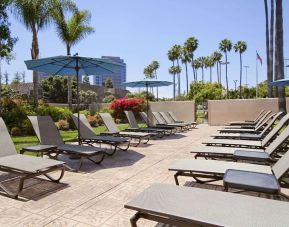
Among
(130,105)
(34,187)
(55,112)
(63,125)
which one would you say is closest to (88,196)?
(34,187)

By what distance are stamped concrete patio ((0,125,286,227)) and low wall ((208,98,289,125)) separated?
13.0 metres

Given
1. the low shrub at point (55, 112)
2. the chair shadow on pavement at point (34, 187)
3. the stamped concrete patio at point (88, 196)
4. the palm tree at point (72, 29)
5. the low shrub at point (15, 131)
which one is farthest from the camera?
the palm tree at point (72, 29)

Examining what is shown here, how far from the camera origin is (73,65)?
9.47 metres

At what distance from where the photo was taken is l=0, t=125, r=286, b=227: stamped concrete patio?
3855 mm

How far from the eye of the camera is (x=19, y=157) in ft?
18.2

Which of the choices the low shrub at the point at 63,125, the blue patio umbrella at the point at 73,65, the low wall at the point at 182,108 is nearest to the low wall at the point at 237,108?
the low wall at the point at 182,108

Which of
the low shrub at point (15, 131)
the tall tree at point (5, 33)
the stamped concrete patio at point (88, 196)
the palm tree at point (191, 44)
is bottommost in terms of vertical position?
the stamped concrete patio at point (88, 196)

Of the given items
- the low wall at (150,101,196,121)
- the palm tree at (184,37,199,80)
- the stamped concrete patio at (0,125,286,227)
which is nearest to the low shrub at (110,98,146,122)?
the low wall at (150,101,196,121)

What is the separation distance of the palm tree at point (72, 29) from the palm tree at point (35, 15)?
11.3 ft

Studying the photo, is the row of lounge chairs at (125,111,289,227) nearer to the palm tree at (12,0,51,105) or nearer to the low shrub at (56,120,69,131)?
the low shrub at (56,120,69,131)

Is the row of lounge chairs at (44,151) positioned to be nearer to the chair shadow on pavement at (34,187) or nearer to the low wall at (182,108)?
the chair shadow on pavement at (34,187)

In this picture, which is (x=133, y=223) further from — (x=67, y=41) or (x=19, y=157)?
(x=67, y=41)

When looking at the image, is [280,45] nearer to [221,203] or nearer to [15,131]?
[15,131]

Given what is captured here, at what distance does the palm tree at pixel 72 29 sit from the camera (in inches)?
926
